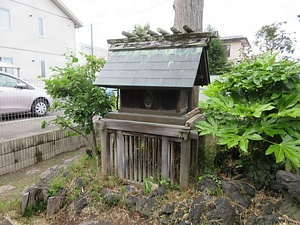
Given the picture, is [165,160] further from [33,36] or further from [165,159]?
[33,36]

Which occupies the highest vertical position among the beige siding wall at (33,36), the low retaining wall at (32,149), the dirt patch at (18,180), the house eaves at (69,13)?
the house eaves at (69,13)

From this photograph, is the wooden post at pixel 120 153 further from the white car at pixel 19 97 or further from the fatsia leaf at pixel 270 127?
the white car at pixel 19 97

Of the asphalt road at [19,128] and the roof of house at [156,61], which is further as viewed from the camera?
the asphalt road at [19,128]

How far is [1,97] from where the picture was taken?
17.2 ft

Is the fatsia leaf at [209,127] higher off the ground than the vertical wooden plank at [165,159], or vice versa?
the fatsia leaf at [209,127]

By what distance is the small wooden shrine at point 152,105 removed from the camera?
2.87 meters

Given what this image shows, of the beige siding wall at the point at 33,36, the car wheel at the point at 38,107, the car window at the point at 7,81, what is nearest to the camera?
the car window at the point at 7,81

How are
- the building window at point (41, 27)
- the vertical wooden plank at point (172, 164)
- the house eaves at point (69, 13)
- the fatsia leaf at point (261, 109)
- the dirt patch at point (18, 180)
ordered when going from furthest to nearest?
the house eaves at point (69, 13), the building window at point (41, 27), the dirt patch at point (18, 180), the vertical wooden plank at point (172, 164), the fatsia leaf at point (261, 109)

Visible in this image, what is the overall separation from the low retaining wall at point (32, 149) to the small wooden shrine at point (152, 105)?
2.09 m

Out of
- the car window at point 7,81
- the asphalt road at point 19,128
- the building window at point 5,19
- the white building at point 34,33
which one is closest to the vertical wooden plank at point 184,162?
the asphalt road at point 19,128

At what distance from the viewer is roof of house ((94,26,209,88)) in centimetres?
279

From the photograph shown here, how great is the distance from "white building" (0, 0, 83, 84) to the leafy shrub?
11.0 m

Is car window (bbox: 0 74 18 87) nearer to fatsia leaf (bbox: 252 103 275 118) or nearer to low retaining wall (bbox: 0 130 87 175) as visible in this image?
low retaining wall (bbox: 0 130 87 175)

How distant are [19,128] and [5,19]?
986cm
